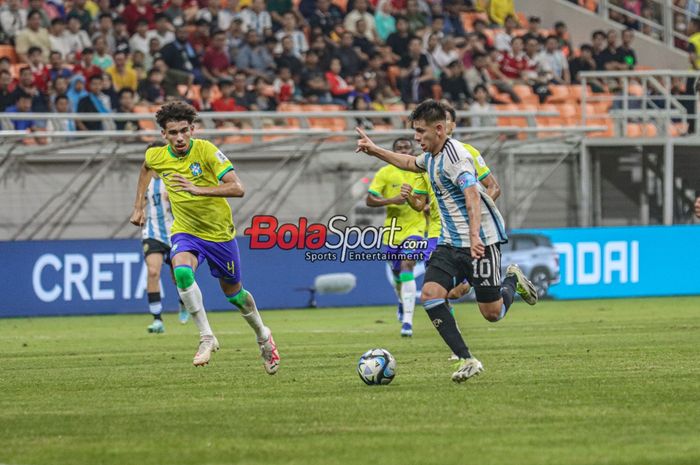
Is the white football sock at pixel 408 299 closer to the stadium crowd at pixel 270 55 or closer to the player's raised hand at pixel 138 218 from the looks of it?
the player's raised hand at pixel 138 218

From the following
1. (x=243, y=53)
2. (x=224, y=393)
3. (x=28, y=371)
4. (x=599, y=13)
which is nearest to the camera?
(x=224, y=393)

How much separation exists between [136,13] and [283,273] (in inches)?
245

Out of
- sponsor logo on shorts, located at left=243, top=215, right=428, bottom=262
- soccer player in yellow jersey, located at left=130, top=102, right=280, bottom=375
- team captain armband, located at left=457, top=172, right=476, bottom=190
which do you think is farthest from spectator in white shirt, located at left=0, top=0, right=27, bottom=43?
team captain armband, located at left=457, top=172, right=476, bottom=190

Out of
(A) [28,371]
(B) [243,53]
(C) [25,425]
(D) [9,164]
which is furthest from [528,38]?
(C) [25,425]

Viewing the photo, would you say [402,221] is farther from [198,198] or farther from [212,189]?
[212,189]

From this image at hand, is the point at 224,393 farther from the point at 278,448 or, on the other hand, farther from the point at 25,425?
the point at 278,448

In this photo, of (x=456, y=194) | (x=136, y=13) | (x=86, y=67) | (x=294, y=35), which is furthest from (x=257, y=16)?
(x=456, y=194)

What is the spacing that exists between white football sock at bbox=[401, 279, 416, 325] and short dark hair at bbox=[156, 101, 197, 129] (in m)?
5.62

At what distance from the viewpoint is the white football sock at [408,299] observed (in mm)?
17359

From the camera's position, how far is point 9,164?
77.2ft

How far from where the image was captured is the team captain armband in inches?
437

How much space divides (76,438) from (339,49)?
2063cm

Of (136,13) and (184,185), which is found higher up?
(136,13)

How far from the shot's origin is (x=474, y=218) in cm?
1096
